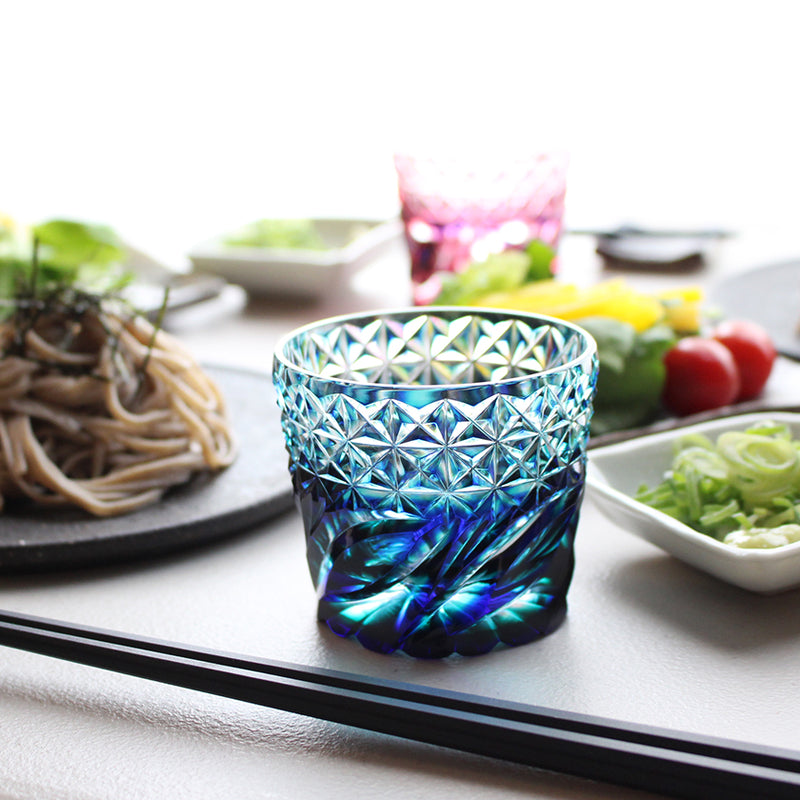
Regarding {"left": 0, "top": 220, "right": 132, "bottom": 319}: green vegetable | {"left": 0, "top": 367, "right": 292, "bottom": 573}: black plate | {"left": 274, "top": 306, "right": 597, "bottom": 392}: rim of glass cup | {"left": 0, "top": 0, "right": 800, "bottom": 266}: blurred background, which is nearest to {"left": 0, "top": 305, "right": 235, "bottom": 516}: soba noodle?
{"left": 0, "top": 367, "right": 292, "bottom": 573}: black plate

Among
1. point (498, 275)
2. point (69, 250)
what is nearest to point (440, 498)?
point (498, 275)

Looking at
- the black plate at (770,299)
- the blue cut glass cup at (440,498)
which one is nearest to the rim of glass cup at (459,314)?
the blue cut glass cup at (440,498)

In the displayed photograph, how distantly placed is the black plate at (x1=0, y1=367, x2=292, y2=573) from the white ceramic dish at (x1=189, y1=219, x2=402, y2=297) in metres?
0.83

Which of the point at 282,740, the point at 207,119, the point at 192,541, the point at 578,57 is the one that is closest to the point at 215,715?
the point at 282,740

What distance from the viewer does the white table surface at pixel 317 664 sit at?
0.66m

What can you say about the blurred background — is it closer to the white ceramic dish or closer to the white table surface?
the white ceramic dish

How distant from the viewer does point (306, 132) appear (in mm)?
5309

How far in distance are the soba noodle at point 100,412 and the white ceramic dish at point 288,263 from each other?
0.78 m

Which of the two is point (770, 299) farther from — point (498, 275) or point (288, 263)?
point (288, 263)

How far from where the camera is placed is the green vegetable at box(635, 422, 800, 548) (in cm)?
86

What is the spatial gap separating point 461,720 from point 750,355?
953 millimetres

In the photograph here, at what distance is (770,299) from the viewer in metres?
1.79

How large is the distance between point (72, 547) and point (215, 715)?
30 centimetres

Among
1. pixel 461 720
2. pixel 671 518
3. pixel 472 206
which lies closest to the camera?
pixel 461 720
